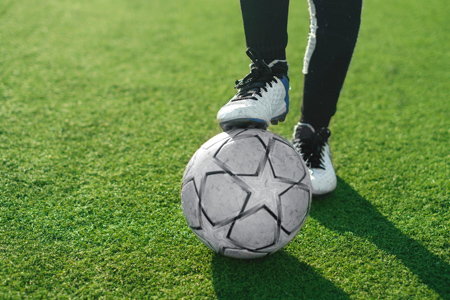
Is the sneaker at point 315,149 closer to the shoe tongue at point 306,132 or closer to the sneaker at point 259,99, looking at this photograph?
the shoe tongue at point 306,132

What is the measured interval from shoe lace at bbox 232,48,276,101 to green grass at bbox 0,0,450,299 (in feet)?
2.20

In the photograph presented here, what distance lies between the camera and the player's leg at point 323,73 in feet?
6.30

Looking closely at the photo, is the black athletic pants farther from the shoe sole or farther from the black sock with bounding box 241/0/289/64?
the shoe sole

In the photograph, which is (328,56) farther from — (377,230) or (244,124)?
(377,230)

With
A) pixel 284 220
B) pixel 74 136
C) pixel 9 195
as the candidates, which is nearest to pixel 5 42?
pixel 74 136

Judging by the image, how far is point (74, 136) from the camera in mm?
2678

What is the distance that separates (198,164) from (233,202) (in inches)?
9.1

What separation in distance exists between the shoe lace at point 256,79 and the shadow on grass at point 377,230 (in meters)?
0.68

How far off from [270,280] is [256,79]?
88cm

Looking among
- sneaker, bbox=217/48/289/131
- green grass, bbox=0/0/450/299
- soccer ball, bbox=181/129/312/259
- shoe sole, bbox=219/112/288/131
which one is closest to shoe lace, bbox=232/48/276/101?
sneaker, bbox=217/48/289/131

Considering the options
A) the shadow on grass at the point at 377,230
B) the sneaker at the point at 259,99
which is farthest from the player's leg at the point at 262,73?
the shadow on grass at the point at 377,230

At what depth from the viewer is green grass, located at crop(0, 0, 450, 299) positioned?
5.63ft

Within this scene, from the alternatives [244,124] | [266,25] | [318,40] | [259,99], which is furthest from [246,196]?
[318,40]

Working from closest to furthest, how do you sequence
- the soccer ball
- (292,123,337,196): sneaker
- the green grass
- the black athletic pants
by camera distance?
the soccer ball < the green grass < the black athletic pants < (292,123,337,196): sneaker
